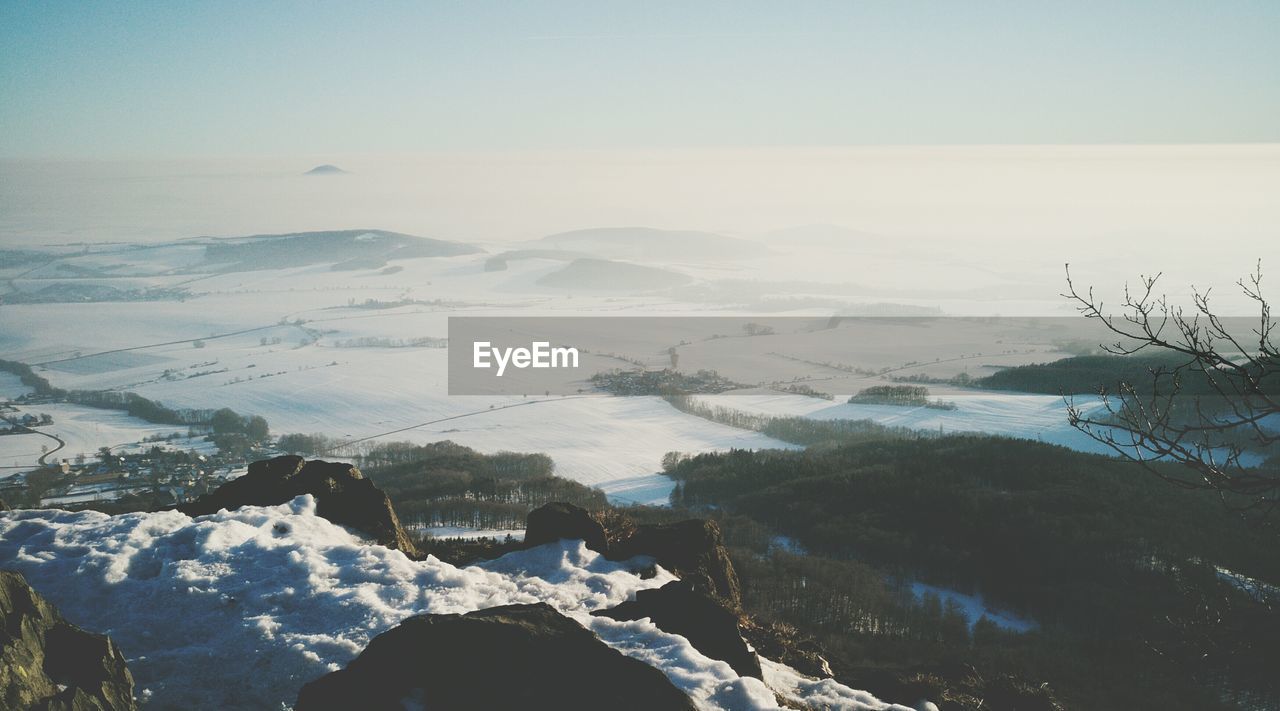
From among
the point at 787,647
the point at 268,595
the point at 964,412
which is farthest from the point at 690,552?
the point at 964,412

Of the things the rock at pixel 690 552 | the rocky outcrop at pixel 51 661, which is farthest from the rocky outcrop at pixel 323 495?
the rocky outcrop at pixel 51 661

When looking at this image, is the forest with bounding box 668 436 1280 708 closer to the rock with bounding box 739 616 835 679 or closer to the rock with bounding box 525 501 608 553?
the rock with bounding box 739 616 835 679

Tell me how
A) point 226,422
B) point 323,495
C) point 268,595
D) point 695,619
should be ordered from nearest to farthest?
point 268,595, point 695,619, point 323,495, point 226,422

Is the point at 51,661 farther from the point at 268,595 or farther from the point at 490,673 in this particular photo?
the point at 490,673

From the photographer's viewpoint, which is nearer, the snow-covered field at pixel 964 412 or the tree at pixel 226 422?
the snow-covered field at pixel 964 412

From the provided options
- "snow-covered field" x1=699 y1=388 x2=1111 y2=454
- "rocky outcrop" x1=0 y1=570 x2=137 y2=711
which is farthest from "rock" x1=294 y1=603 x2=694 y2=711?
"snow-covered field" x1=699 y1=388 x2=1111 y2=454

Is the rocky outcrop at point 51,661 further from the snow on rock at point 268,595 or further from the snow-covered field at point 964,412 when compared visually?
the snow-covered field at point 964,412

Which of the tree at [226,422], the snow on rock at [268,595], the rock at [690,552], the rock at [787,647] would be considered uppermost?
the snow on rock at [268,595]

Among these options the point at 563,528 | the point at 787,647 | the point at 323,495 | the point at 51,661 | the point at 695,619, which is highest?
the point at 51,661
